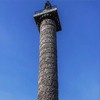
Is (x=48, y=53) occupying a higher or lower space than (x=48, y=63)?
higher

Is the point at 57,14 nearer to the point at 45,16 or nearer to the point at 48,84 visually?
the point at 45,16

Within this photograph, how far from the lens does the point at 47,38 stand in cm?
908

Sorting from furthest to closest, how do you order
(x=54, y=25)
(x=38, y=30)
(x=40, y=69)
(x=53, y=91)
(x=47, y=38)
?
(x=38, y=30)
(x=54, y=25)
(x=47, y=38)
(x=40, y=69)
(x=53, y=91)

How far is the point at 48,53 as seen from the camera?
8695 millimetres

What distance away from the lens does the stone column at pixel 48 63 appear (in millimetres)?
7871

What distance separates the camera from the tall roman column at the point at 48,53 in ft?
26.0

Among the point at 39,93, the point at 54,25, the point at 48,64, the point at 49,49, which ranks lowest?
the point at 39,93

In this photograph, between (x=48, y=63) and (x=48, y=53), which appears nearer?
(x=48, y=63)

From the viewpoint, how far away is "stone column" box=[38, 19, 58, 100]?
7.87 meters

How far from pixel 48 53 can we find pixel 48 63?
434 mm

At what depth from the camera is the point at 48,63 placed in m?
8.44

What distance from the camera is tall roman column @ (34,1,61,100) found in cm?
791

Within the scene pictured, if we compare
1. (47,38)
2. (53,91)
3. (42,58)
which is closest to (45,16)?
(47,38)

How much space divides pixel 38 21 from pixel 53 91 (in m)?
3.46
